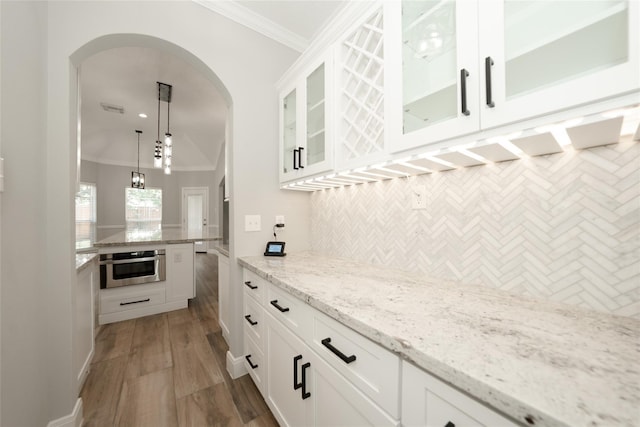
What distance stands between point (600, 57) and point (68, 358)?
2586 millimetres

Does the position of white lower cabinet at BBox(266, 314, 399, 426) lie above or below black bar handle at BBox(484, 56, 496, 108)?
below

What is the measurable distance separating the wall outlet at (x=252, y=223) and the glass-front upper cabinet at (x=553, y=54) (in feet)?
5.29

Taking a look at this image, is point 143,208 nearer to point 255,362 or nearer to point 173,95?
point 173,95

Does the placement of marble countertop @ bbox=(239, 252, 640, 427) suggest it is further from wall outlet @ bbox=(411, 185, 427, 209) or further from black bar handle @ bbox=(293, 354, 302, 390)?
wall outlet @ bbox=(411, 185, 427, 209)

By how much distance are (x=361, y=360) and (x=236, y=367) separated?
59.4 inches

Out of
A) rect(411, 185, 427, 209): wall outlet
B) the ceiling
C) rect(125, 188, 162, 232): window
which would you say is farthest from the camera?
rect(125, 188, 162, 232): window

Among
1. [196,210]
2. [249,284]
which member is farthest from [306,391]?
[196,210]

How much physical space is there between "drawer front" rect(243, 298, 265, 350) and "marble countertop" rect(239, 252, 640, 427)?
1.75 ft

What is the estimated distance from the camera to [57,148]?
4.38 feet

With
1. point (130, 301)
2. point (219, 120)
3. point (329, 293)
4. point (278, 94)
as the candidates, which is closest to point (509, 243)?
point (329, 293)

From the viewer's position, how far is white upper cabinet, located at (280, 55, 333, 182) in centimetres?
143

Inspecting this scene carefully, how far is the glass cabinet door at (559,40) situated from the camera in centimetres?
60

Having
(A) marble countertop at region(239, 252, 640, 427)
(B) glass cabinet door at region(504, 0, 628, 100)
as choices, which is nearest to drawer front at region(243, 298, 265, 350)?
(A) marble countertop at region(239, 252, 640, 427)

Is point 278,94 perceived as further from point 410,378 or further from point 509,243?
point 410,378
